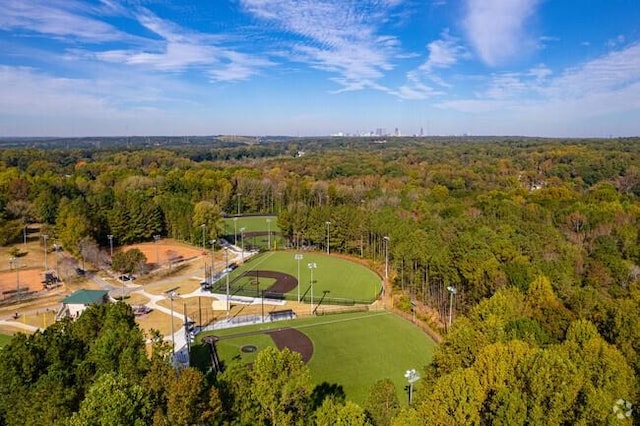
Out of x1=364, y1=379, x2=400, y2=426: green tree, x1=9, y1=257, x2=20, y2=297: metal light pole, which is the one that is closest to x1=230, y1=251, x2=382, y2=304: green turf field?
x1=9, y1=257, x2=20, y2=297: metal light pole

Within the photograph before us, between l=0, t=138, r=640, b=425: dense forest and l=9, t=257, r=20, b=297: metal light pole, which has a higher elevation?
l=0, t=138, r=640, b=425: dense forest

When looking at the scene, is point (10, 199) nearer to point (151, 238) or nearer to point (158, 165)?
point (151, 238)

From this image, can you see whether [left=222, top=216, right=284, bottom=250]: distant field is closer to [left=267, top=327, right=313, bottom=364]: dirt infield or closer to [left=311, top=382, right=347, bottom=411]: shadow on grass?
[left=267, top=327, right=313, bottom=364]: dirt infield

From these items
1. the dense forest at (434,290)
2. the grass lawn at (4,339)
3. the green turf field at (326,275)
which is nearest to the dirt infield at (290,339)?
the dense forest at (434,290)

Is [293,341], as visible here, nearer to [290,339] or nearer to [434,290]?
[290,339]

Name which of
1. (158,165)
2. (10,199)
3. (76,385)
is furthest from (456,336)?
(158,165)
